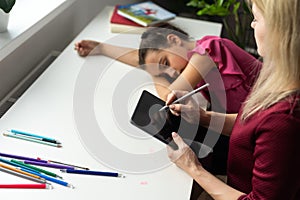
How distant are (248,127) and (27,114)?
59 centimetres

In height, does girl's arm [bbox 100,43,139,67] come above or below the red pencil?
above

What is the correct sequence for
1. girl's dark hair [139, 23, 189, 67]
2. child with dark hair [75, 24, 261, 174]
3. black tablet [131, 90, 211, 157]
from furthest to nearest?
girl's dark hair [139, 23, 189, 67] → child with dark hair [75, 24, 261, 174] → black tablet [131, 90, 211, 157]

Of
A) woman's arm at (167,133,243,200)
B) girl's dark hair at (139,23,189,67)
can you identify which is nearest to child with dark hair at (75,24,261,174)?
girl's dark hair at (139,23,189,67)

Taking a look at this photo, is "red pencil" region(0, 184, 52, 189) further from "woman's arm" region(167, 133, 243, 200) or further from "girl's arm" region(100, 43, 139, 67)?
"girl's arm" region(100, 43, 139, 67)

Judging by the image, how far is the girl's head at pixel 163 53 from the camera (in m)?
1.45

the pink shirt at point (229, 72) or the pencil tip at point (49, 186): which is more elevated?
the pink shirt at point (229, 72)

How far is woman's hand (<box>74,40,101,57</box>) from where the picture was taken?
154 cm

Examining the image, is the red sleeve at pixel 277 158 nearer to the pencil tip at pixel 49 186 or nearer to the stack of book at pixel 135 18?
the pencil tip at pixel 49 186

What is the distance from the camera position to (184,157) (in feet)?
3.55

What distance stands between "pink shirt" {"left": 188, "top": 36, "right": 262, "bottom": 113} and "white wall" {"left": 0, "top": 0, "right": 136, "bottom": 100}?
0.56 metres

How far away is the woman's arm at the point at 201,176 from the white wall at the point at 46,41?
63cm

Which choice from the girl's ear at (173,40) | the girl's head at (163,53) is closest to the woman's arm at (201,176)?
the girl's head at (163,53)

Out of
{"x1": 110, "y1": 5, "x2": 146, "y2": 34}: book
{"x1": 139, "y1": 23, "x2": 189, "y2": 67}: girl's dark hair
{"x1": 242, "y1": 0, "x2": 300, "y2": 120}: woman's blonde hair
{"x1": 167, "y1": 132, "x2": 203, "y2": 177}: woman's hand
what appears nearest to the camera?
{"x1": 242, "y1": 0, "x2": 300, "y2": 120}: woman's blonde hair

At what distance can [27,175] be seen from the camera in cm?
100
